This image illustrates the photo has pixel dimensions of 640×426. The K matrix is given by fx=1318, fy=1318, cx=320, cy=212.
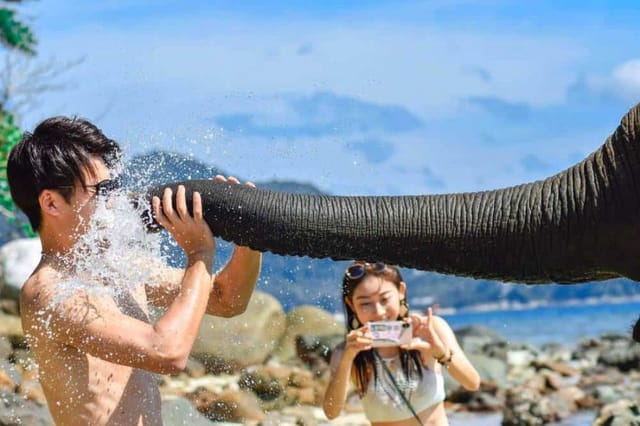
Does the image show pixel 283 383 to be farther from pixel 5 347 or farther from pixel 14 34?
pixel 14 34

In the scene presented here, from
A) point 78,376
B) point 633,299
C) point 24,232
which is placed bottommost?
point 78,376

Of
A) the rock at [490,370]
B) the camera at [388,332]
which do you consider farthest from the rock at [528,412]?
the camera at [388,332]

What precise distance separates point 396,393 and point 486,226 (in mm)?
2768

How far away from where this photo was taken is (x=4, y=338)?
17.1 m

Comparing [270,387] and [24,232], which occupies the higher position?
[24,232]

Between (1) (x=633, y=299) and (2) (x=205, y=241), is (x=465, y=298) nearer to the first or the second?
(1) (x=633, y=299)

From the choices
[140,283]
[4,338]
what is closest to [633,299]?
[4,338]

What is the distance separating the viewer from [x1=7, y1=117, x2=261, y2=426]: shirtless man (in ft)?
16.4

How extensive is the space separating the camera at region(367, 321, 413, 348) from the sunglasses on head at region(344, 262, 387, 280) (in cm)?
28

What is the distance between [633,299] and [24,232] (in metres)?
91.3

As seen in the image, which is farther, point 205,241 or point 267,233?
point 205,241

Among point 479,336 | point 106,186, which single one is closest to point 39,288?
point 106,186

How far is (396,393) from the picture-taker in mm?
6977

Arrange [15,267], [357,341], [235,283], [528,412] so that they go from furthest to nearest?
[15,267] → [528,412] → [357,341] → [235,283]
